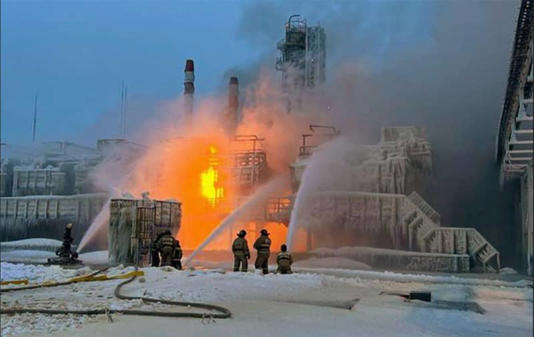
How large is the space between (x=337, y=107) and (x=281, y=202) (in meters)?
11.2

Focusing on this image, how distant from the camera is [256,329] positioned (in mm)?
8227

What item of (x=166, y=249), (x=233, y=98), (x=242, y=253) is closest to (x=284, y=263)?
(x=242, y=253)

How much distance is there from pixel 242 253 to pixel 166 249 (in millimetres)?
2691

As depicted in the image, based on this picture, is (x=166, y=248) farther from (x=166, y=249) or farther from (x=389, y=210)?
(x=389, y=210)

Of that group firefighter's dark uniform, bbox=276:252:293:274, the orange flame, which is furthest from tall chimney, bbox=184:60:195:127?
firefighter's dark uniform, bbox=276:252:293:274

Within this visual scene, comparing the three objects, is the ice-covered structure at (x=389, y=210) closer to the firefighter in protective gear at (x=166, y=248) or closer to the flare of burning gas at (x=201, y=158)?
the flare of burning gas at (x=201, y=158)

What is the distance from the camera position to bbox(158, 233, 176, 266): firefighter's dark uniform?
1778cm

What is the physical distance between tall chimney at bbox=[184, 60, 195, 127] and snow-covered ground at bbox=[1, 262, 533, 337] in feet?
57.8

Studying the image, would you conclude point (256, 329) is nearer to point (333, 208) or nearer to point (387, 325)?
point (387, 325)

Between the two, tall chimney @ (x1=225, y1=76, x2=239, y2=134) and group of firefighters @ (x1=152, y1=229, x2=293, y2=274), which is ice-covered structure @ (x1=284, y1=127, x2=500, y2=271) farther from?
group of firefighters @ (x1=152, y1=229, x2=293, y2=274)

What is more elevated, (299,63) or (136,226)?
(299,63)

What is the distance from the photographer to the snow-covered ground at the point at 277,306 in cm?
816

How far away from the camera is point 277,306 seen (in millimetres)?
Answer: 10625

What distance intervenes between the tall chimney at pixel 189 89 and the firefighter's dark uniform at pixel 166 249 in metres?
14.5
